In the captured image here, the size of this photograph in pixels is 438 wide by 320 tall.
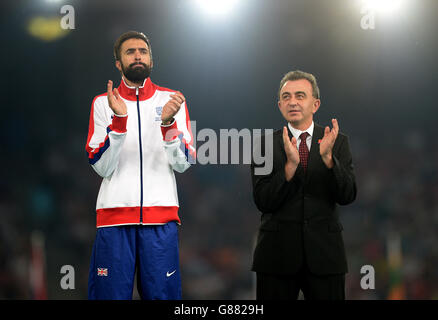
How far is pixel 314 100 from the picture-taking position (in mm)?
2586

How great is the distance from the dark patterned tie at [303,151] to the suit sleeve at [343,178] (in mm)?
146

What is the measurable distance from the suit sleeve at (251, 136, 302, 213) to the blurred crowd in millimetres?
998

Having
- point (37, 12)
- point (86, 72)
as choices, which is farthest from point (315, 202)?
point (37, 12)

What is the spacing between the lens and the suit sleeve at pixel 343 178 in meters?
2.36

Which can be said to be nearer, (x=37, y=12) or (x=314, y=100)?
(x=314, y=100)

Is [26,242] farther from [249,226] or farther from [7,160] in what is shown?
[249,226]

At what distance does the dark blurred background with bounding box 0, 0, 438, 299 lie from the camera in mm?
3428

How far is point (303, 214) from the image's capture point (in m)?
2.41

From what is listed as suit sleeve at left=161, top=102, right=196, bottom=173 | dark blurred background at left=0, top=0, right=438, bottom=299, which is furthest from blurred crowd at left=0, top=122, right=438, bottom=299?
suit sleeve at left=161, top=102, right=196, bottom=173

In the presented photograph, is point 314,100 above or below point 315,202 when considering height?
above

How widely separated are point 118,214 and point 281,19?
6.07ft

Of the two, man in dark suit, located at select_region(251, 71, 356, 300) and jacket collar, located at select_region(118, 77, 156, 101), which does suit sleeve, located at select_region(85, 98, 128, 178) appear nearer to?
jacket collar, located at select_region(118, 77, 156, 101)

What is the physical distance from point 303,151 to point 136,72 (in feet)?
3.13

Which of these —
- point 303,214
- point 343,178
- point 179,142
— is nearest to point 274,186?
point 303,214
